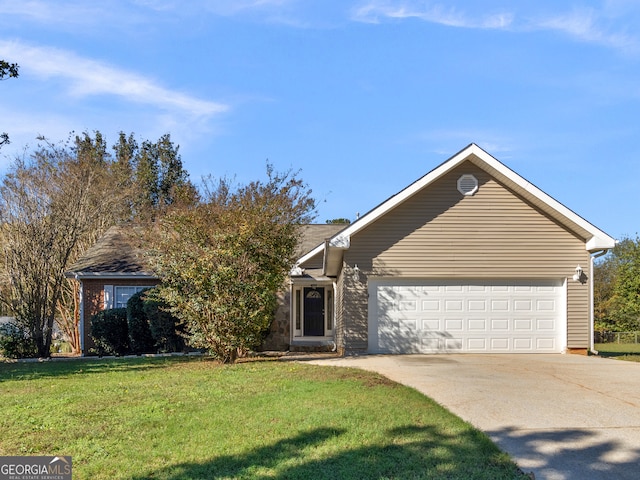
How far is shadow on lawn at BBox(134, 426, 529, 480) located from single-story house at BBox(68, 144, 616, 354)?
9.49 metres

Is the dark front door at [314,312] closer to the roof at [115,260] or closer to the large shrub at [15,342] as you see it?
the roof at [115,260]

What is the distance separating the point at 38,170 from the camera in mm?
25609

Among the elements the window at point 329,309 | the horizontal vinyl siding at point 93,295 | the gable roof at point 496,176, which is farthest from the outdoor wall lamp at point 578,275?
the horizontal vinyl siding at point 93,295

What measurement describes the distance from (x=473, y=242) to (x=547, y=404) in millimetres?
8245

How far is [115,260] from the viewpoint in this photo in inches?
846

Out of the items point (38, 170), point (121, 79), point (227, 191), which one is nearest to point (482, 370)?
point (121, 79)

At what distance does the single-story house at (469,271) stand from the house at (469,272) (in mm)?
27

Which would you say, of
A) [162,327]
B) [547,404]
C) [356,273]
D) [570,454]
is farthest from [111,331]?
[570,454]

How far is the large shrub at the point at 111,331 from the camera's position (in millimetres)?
18750

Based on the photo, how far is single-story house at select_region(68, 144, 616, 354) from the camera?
1628 centimetres

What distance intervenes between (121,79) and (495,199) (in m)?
10.0

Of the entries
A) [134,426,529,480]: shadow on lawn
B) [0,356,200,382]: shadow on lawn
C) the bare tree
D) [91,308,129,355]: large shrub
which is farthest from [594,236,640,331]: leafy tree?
[134,426,529,480]: shadow on lawn

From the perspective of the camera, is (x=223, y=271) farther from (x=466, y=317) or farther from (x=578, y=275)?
(x=578, y=275)

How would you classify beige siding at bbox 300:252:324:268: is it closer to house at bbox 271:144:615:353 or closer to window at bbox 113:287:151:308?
house at bbox 271:144:615:353
